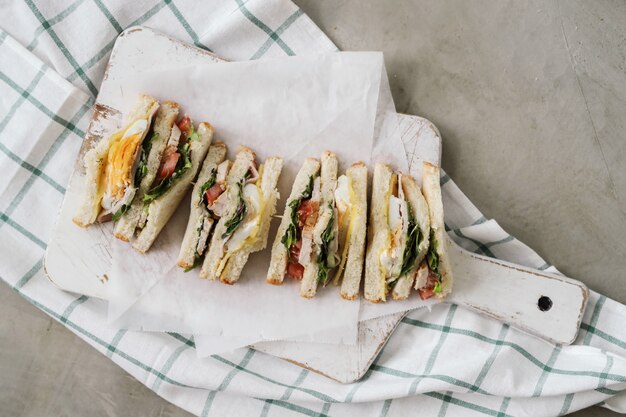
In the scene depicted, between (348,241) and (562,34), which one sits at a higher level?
(562,34)

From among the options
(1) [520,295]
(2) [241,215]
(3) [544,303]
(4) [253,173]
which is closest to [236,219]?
(2) [241,215]

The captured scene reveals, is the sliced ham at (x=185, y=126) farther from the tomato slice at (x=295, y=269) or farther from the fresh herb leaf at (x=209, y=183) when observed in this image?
the tomato slice at (x=295, y=269)

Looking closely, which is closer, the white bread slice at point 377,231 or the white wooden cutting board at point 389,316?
the white bread slice at point 377,231

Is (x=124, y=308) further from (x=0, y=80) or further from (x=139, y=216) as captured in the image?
(x=0, y=80)

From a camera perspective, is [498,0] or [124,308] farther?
[498,0]

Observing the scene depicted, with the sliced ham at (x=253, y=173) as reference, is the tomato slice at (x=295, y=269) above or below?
below

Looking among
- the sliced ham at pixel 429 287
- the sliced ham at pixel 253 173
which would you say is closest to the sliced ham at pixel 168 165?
the sliced ham at pixel 253 173

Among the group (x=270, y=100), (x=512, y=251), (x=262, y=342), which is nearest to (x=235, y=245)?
(x=262, y=342)

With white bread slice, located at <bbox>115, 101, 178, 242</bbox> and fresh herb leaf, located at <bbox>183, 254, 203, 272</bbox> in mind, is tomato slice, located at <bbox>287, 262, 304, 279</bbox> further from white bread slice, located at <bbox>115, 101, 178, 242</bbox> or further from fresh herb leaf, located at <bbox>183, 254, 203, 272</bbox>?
white bread slice, located at <bbox>115, 101, 178, 242</bbox>
